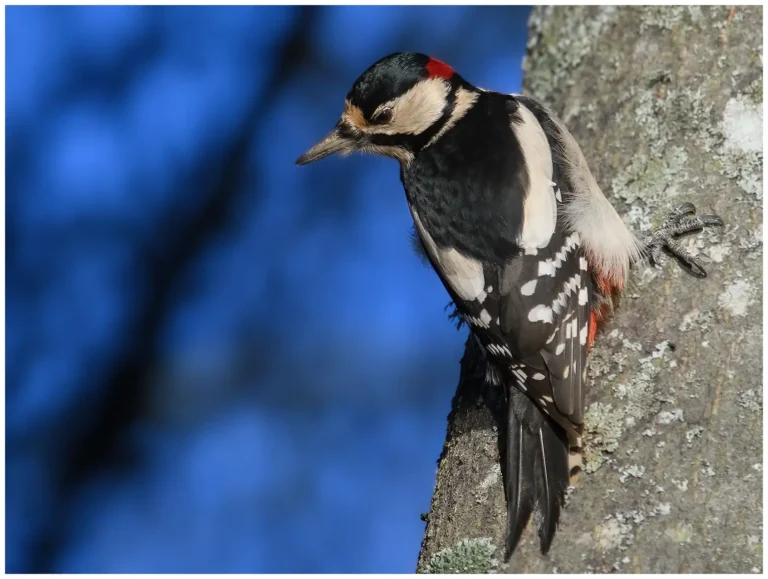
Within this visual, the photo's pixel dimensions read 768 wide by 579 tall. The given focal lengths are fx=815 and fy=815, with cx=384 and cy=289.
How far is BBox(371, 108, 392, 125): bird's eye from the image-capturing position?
2.89 m

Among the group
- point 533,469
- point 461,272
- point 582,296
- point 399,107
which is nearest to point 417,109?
point 399,107

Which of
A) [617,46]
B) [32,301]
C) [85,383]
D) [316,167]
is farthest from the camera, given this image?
[316,167]

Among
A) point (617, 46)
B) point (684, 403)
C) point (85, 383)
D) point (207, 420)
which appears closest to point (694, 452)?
point (684, 403)

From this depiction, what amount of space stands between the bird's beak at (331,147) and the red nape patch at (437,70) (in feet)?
1.26

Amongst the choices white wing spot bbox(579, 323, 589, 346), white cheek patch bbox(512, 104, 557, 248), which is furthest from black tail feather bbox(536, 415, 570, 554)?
white cheek patch bbox(512, 104, 557, 248)

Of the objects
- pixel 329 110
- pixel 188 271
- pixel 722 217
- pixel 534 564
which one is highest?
pixel 329 110

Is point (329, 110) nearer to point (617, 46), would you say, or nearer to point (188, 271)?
point (188, 271)

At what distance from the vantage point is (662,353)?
222 centimetres

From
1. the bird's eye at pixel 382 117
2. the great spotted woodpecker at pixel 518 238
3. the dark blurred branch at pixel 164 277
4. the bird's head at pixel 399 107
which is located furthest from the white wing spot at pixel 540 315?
the dark blurred branch at pixel 164 277

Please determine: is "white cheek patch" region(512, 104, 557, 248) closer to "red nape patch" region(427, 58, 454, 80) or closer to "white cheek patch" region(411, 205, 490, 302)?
"white cheek patch" region(411, 205, 490, 302)

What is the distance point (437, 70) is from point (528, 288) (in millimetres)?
992

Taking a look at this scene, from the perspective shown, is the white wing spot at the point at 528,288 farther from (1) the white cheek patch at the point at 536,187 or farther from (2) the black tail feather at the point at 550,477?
(2) the black tail feather at the point at 550,477

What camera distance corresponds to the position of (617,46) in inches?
115

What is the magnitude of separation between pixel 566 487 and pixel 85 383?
433cm
